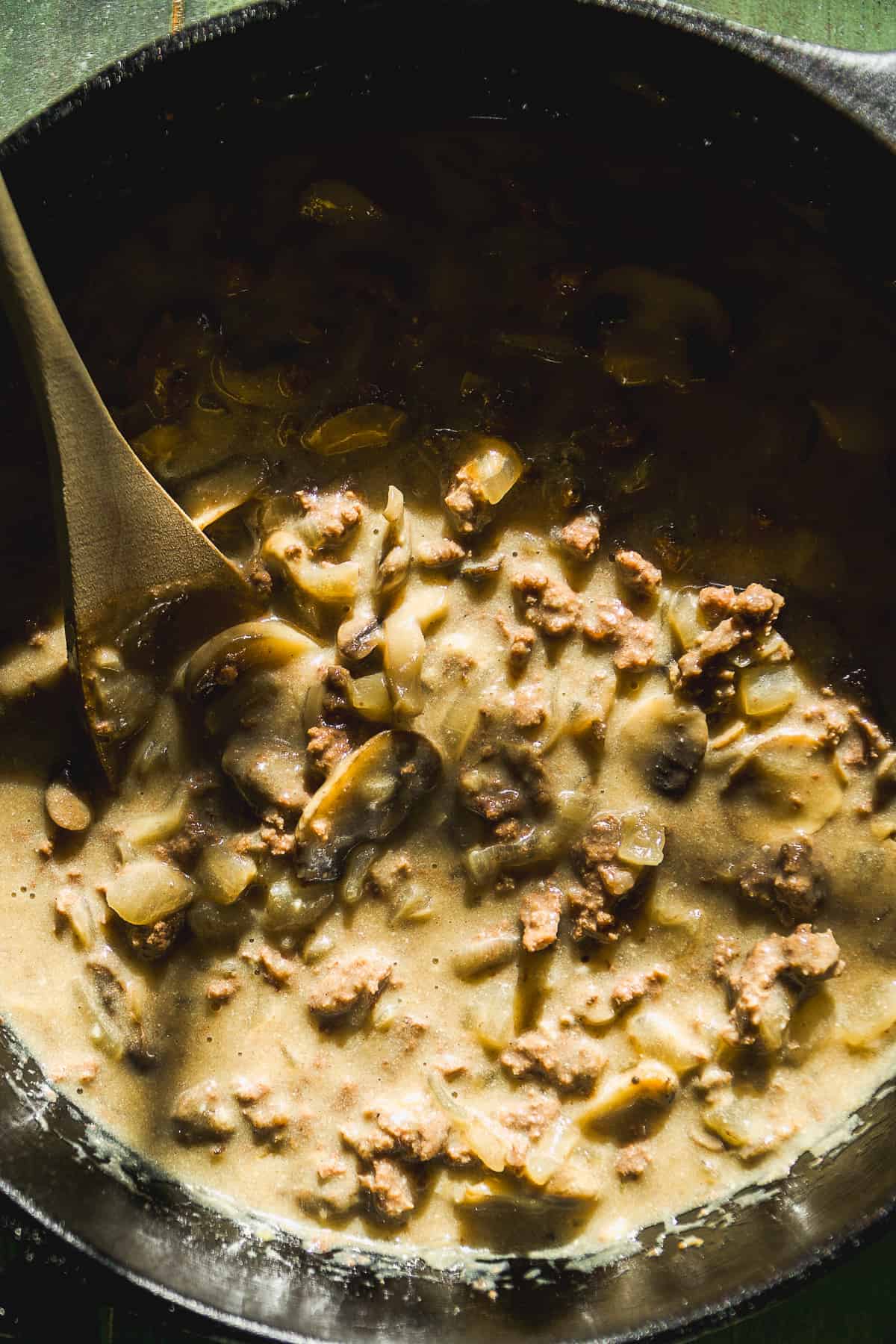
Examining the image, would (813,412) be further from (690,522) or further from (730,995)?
(730,995)

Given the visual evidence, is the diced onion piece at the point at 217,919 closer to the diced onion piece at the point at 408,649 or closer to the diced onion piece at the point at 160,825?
the diced onion piece at the point at 160,825

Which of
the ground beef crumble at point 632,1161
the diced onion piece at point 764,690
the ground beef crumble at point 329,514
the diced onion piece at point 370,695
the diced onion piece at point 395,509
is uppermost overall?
the diced onion piece at point 764,690

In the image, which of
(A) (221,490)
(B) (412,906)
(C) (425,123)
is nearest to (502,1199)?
(B) (412,906)

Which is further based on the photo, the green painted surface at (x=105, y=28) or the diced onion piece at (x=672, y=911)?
the green painted surface at (x=105, y=28)

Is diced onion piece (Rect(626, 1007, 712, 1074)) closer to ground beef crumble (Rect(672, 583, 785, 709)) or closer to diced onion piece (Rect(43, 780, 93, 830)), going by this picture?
ground beef crumble (Rect(672, 583, 785, 709))

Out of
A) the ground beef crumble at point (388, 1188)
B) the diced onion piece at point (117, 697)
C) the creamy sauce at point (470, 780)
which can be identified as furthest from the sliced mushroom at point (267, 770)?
the ground beef crumble at point (388, 1188)

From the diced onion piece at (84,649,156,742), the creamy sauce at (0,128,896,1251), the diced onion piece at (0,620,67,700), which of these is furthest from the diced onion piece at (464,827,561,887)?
the diced onion piece at (0,620,67,700)
